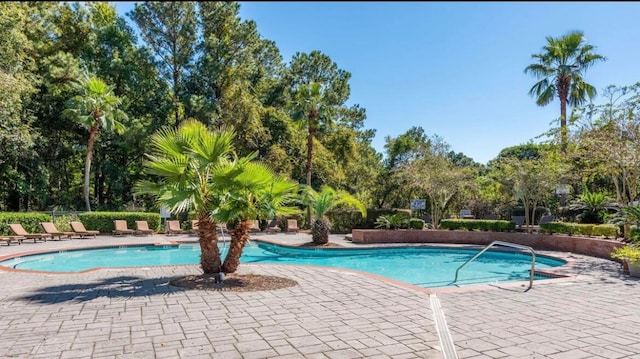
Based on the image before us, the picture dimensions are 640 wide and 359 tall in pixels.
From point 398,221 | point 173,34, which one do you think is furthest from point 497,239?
point 173,34

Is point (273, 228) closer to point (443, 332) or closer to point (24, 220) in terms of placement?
point (24, 220)

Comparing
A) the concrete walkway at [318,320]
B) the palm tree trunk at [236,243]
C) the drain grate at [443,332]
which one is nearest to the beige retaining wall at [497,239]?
the concrete walkway at [318,320]

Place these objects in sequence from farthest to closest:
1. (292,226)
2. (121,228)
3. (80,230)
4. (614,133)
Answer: (292,226) → (121,228) → (80,230) → (614,133)

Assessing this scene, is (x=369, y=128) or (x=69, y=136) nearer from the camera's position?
(x=69, y=136)

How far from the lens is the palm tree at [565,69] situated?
78.3 ft

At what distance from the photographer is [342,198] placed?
56.2 ft

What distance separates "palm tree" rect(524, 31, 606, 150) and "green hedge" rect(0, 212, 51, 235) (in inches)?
1090

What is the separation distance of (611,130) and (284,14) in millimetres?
13112

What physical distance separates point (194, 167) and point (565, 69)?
2391 cm

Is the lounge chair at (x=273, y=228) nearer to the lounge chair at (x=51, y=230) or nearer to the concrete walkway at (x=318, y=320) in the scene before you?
the lounge chair at (x=51, y=230)

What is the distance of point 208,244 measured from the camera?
8234mm

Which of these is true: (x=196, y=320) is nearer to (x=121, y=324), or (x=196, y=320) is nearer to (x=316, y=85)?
(x=121, y=324)

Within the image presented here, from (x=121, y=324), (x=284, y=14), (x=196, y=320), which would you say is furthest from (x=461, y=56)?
(x=121, y=324)

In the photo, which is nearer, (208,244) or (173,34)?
(208,244)
